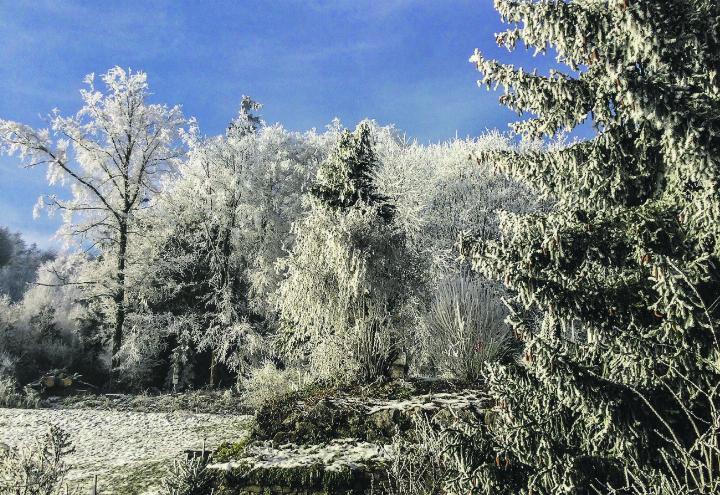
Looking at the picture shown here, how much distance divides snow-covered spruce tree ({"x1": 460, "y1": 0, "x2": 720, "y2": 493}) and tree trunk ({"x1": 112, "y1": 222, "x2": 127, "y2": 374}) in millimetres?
15711

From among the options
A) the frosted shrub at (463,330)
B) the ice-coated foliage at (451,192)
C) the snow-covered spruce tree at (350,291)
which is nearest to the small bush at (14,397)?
the snow-covered spruce tree at (350,291)

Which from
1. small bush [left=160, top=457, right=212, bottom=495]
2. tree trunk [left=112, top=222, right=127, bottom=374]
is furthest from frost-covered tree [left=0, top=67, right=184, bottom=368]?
small bush [left=160, top=457, right=212, bottom=495]

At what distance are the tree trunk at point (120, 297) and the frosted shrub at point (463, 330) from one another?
1130 cm

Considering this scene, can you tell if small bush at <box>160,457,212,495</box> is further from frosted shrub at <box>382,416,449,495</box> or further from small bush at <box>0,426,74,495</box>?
frosted shrub at <box>382,416,449,495</box>

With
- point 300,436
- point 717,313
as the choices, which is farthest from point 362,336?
point 717,313

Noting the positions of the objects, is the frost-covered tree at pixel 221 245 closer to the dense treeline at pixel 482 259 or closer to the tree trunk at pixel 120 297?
the dense treeline at pixel 482 259

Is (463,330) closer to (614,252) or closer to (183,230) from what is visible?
(614,252)

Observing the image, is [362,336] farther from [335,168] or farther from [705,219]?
[705,219]

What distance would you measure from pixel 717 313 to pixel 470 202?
19765 mm

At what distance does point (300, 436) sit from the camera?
26.3 feet

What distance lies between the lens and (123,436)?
10531mm

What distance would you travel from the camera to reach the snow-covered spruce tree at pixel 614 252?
409 centimetres

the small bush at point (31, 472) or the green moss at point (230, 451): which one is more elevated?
the small bush at point (31, 472)

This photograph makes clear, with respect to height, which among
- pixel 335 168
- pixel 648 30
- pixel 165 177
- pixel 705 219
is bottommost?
pixel 705 219
